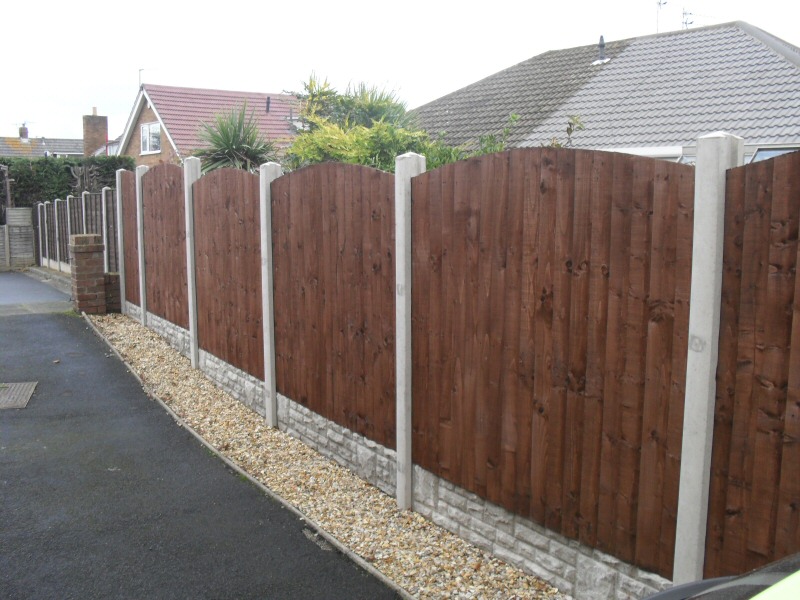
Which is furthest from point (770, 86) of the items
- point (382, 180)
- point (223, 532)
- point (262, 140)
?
point (223, 532)

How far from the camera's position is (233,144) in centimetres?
1201

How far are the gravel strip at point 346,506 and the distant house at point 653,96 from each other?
5890 mm

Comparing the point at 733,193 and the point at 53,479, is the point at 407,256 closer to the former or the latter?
the point at 733,193

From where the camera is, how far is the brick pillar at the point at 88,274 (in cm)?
1283

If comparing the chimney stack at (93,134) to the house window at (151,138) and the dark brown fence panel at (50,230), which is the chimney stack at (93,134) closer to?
the house window at (151,138)

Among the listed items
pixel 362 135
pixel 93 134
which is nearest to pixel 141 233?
pixel 362 135

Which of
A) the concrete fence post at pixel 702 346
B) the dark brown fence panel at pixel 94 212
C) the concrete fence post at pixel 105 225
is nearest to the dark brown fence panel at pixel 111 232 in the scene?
the concrete fence post at pixel 105 225

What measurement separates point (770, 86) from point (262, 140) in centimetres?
796

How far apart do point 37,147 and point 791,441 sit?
199 feet

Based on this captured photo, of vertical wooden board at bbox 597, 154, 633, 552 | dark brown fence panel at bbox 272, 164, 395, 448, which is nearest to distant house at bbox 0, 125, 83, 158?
dark brown fence panel at bbox 272, 164, 395, 448

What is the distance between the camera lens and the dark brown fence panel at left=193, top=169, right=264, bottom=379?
7730 mm

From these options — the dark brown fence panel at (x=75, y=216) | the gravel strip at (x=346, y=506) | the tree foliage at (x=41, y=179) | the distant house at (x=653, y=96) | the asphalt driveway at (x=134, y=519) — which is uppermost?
the distant house at (x=653, y=96)

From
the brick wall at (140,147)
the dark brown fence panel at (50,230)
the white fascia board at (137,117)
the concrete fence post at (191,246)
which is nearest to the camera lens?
the concrete fence post at (191,246)

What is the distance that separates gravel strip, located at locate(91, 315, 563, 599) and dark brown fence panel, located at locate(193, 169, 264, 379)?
22.2 inches
